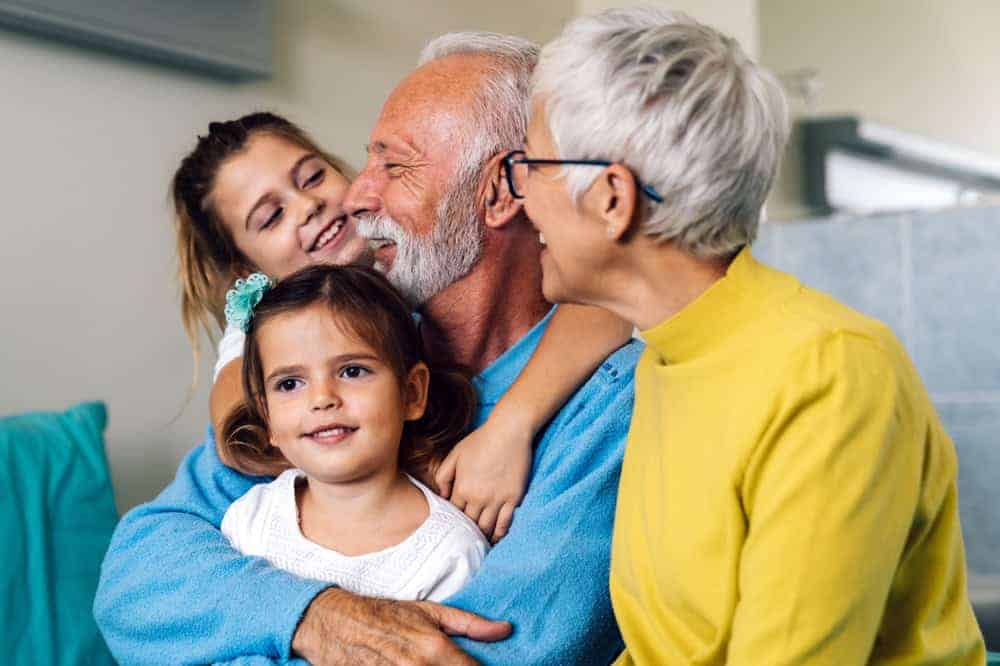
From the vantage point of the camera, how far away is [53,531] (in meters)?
1.95

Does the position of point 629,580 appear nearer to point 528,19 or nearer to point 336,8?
point 336,8

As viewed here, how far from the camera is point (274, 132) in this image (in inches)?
76.9

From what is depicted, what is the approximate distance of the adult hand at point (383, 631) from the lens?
4.18 feet

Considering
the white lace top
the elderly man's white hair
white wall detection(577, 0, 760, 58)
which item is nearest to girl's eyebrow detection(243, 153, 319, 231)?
the white lace top

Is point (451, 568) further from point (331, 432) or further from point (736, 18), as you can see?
point (736, 18)

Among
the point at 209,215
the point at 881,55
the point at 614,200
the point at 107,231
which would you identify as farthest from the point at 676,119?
the point at 881,55

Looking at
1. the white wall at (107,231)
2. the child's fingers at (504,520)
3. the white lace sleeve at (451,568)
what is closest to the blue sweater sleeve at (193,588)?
the white lace sleeve at (451,568)

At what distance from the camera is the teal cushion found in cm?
186

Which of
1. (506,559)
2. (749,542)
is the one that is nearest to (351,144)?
(506,559)

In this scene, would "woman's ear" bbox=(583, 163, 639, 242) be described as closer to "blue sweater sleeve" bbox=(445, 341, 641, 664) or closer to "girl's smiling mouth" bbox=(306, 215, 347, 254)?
"blue sweater sleeve" bbox=(445, 341, 641, 664)

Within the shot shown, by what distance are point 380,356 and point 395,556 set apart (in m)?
0.25

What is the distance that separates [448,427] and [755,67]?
67 cm

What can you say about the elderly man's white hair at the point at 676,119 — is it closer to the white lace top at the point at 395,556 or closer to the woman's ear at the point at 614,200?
the woman's ear at the point at 614,200

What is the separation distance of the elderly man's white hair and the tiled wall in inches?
77.8
